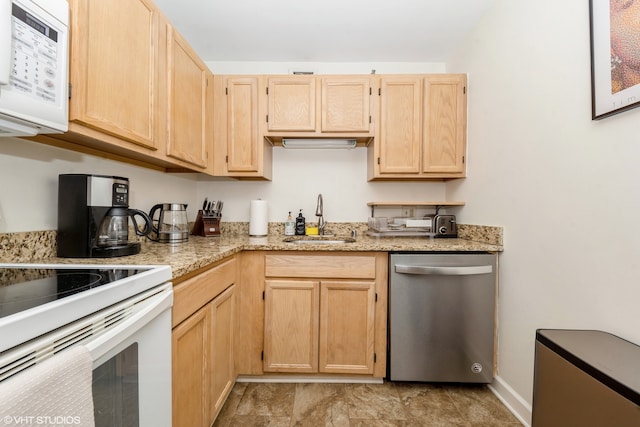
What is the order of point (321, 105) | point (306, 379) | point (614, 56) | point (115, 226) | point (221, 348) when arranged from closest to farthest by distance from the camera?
point (614, 56) < point (115, 226) < point (221, 348) < point (306, 379) < point (321, 105)

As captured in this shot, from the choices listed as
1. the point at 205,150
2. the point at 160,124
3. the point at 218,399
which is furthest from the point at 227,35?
the point at 218,399

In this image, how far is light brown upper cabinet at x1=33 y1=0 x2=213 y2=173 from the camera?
992 mm

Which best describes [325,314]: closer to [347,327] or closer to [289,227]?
[347,327]

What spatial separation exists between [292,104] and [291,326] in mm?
1608

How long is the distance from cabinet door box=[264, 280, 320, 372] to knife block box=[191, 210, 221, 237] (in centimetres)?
72

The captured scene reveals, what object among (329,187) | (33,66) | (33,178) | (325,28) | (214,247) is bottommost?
(214,247)

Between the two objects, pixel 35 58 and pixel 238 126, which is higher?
pixel 238 126

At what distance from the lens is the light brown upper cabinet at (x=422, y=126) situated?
6.95ft

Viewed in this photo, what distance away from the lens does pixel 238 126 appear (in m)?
2.15

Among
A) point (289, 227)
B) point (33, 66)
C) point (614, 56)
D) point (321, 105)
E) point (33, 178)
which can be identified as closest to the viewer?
point (33, 66)

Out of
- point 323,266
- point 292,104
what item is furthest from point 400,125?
point 323,266

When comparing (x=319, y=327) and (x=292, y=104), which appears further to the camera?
(x=292, y=104)

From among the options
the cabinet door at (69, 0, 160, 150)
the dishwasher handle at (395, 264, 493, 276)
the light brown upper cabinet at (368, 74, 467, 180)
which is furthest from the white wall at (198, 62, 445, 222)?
the cabinet door at (69, 0, 160, 150)

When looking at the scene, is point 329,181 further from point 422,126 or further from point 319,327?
point 319,327
